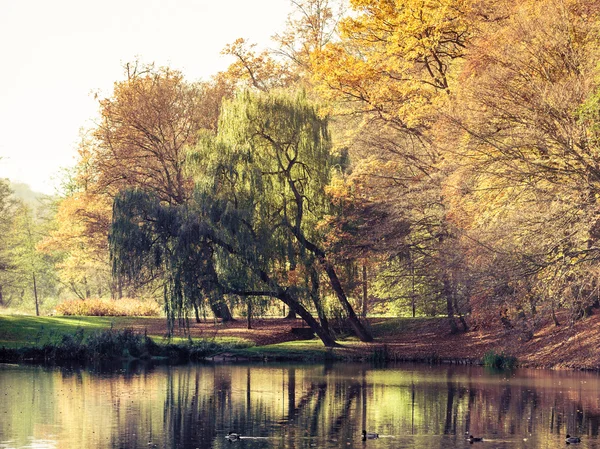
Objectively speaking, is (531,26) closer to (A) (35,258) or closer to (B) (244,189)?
(B) (244,189)

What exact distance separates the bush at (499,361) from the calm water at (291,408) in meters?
1.89

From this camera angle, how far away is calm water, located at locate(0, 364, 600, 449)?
17312 millimetres

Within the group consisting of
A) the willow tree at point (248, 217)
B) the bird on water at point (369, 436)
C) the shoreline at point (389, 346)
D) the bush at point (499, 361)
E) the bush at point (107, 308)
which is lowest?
the bird on water at point (369, 436)

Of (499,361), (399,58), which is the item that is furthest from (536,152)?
(499,361)

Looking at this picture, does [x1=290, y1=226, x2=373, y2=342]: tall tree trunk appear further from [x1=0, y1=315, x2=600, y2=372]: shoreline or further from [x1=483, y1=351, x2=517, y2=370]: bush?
[x1=483, y1=351, x2=517, y2=370]: bush

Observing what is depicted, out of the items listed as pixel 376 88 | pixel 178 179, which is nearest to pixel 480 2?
pixel 376 88

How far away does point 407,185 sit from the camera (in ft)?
117

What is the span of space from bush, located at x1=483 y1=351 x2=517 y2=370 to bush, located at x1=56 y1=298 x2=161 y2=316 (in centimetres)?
1799

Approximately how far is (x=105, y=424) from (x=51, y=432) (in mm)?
1262

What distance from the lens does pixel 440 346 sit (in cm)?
3622

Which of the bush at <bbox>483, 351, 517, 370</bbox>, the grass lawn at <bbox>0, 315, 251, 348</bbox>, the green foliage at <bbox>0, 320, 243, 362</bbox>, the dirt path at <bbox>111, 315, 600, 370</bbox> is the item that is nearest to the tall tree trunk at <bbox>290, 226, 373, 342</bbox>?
the dirt path at <bbox>111, 315, 600, 370</bbox>

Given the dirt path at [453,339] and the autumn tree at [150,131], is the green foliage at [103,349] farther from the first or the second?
the autumn tree at [150,131]

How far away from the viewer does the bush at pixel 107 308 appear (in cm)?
→ 4500

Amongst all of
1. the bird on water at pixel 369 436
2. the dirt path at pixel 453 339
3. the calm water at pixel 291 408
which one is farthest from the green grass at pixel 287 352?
the bird on water at pixel 369 436
